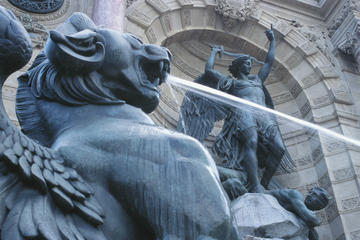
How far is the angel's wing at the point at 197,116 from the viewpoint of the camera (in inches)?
217

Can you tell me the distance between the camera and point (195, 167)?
1.07 m

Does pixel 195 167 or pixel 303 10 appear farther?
pixel 303 10

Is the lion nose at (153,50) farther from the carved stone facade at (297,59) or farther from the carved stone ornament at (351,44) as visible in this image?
the carved stone ornament at (351,44)

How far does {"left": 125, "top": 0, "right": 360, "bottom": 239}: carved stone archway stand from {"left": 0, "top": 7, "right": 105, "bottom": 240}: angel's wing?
5801mm

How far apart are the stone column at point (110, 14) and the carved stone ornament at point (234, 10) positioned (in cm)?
264

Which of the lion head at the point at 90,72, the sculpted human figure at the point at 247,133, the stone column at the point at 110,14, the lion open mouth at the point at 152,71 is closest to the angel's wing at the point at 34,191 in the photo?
the lion head at the point at 90,72

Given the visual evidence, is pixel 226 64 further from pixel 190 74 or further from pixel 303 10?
pixel 303 10

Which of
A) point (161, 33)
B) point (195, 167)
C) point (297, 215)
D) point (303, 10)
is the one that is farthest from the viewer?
point (303, 10)

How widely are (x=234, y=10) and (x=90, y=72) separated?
7.49 m

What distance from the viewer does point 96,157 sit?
1.06 meters

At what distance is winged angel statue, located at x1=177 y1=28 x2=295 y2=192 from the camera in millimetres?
5539

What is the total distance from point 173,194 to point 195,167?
93 mm

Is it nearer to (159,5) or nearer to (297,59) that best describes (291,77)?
(297,59)

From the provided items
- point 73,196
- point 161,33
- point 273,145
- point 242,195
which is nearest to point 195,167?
point 73,196
